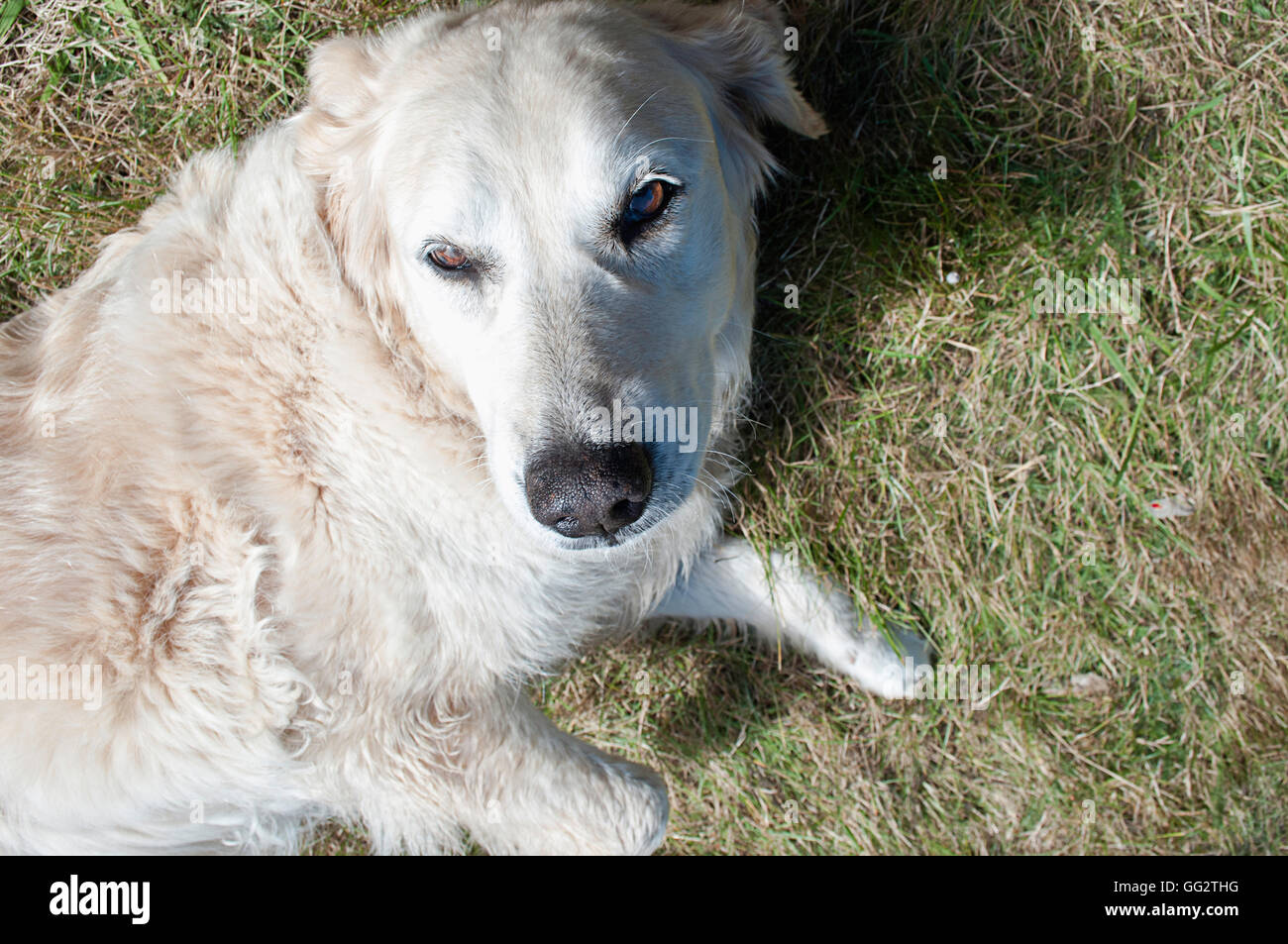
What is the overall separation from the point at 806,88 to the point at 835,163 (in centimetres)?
32

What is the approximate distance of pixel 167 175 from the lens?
12.5 ft

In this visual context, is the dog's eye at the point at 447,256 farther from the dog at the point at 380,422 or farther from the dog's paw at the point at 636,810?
the dog's paw at the point at 636,810

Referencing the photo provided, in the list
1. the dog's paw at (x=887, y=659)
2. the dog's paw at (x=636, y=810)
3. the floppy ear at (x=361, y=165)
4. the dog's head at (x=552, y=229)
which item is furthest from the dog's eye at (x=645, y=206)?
the dog's paw at (x=887, y=659)

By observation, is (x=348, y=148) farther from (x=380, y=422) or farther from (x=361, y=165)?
(x=380, y=422)

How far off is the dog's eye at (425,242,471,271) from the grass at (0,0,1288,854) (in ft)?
5.84

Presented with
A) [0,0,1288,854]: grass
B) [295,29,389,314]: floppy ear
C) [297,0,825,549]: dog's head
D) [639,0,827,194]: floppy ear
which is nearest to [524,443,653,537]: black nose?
[297,0,825,549]: dog's head

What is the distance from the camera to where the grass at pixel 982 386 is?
351cm

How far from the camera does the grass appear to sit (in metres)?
3.51

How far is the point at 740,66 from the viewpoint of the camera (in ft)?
8.77

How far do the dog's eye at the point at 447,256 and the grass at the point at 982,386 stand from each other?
5.84 feet

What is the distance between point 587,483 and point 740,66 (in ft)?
4.81

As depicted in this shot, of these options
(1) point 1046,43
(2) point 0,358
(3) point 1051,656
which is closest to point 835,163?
(1) point 1046,43

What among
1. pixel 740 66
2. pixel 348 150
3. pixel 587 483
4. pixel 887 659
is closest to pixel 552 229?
pixel 587 483
